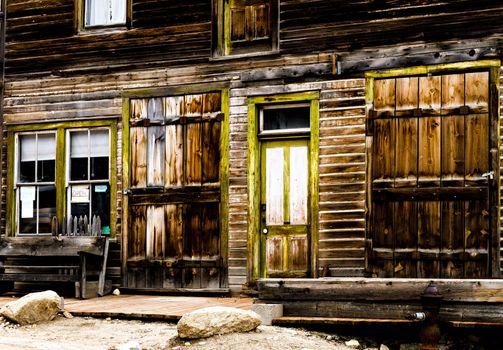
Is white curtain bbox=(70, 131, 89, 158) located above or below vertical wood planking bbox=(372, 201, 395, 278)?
above

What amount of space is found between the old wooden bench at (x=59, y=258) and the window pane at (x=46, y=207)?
52 centimetres

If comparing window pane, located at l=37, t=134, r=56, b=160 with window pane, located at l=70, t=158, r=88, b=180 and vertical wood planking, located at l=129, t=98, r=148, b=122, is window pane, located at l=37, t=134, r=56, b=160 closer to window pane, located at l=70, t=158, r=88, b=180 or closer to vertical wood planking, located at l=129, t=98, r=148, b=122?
window pane, located at l=70, t=158, r=88, b=180

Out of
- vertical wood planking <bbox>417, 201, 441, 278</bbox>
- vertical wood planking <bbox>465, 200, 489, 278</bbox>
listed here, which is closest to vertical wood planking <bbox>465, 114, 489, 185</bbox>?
vertical wood planking <bbox>465, 200, 489, 278</bbox>

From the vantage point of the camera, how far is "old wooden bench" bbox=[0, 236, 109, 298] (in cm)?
1280

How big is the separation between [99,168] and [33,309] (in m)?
3.83

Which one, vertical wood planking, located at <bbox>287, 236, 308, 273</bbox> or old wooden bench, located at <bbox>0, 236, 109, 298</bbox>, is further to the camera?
old wooden bench, located at <bbox>0, 236, 109, 298</bbox>

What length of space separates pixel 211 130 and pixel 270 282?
3.95 metres

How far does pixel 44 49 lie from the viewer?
1420 centimetres

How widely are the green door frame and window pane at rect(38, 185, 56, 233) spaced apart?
11.8 ft

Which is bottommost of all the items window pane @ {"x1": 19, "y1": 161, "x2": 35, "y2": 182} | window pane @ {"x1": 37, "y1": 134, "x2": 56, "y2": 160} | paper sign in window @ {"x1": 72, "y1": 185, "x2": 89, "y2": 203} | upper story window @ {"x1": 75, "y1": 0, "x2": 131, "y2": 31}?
paper sign in window @ {"x1": 72, "y1": 185, "x2": 89, "y2": 203}

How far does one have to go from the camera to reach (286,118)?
1255 cm

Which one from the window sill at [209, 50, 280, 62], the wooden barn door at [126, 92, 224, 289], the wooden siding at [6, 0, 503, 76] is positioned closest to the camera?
the wooden siding at [6, 0, 503, 76]

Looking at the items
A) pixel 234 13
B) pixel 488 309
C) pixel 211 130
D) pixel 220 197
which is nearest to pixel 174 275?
pixel 220 197

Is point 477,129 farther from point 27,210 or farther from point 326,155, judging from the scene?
point 27,210
